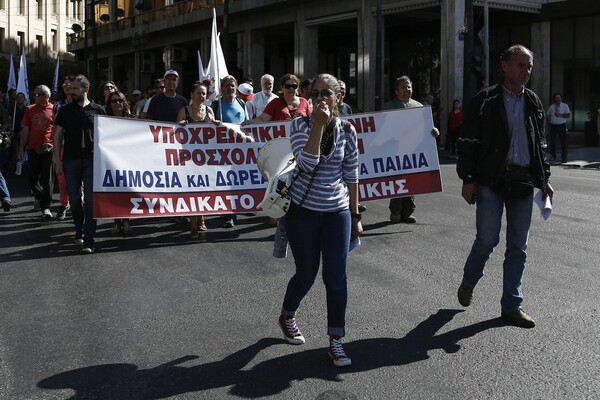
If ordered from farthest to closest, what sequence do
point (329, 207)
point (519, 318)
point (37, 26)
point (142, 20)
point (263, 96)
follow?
point (37, 26) → point (142, 20) → point (263, 96) → point (519, 318) → point (329, 207)

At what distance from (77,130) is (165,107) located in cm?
193

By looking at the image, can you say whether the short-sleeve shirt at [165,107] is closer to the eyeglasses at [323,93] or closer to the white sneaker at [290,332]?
the white sneaker at [290,332]

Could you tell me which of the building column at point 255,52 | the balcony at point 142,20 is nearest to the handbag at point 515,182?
the building column at point 255,52

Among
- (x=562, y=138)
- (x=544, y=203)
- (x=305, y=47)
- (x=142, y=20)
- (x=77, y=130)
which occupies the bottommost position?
(x=544, y=203)

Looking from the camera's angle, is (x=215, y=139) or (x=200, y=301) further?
(x=215, y=139)

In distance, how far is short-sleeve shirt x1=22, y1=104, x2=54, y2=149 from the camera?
12031mm

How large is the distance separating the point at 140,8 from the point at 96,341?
1766 inches

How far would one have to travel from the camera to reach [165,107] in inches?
412

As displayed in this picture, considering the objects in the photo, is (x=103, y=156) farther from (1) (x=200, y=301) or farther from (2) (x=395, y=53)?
(2) (x=395, y=53)

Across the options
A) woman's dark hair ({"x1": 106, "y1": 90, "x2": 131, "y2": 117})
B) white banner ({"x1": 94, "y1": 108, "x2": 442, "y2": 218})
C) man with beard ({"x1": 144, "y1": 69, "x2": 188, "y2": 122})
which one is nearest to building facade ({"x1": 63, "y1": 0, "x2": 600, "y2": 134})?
white banner ({"x1": 94, "y1": 108, "x2": 442, "y2": 218})

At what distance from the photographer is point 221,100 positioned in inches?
429

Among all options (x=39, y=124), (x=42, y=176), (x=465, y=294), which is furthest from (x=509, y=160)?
(x=39, y=124)

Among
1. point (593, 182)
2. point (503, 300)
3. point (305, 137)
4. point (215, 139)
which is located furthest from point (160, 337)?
point (593, 182)

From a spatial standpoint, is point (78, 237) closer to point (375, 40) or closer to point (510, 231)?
point (510, 231)
